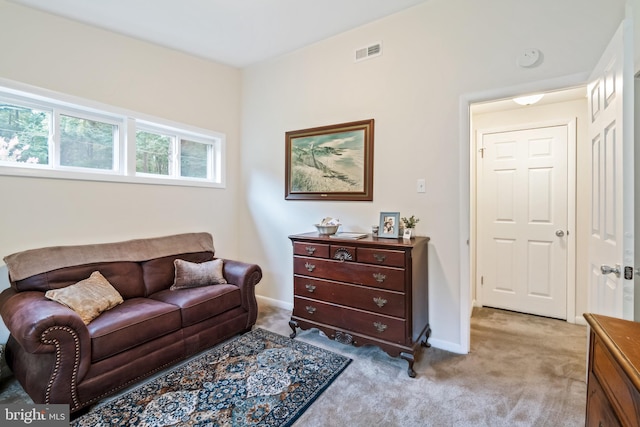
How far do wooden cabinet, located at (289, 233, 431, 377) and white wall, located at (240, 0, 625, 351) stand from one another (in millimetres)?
311

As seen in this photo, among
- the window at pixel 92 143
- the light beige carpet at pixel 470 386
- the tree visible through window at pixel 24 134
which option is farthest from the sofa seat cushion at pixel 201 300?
the tree visible through window at pixel 24 134

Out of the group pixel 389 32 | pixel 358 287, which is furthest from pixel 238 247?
pixel 389 32

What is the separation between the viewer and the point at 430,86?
2518 millimetres

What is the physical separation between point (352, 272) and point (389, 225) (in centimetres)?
51

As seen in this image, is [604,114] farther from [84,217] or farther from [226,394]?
[84,217]

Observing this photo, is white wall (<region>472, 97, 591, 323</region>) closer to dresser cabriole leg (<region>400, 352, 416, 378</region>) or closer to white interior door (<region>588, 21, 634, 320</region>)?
white interior door (<region>588, 21, 634, 320</region>)

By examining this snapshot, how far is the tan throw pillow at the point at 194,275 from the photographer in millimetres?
2699

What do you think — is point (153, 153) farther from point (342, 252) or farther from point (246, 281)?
point (342, 252)

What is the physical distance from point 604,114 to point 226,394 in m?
2.83

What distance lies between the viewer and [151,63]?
9.78 feet

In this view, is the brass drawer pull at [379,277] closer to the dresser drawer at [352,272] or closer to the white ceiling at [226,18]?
the dresser drawer at [352,272]

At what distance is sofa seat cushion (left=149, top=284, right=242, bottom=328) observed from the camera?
2.29 meters

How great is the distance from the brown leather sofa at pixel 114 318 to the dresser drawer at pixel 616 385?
2345 mm

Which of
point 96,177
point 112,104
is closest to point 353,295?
point 96,177
